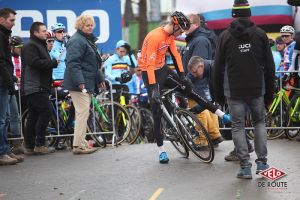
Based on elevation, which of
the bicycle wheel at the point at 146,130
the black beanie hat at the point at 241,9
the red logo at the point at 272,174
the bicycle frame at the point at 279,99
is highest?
the black beanie hat at the point at 241,9

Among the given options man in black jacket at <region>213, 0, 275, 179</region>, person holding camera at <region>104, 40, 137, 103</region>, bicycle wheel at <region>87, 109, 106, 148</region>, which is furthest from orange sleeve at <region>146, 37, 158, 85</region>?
person holding camera at <region>104, 40, 137, 103</region>

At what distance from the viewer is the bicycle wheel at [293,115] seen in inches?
440

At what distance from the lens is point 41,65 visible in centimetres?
1045

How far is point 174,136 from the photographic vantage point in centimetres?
950

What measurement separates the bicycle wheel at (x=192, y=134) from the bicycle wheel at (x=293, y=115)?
2647 mm

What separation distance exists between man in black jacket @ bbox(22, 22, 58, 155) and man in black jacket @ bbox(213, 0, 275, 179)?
349 cm

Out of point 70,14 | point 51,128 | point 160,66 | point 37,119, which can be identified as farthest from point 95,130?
point 70,14

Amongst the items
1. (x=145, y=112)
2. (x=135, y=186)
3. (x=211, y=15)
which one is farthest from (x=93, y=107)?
(x=211, y=15)

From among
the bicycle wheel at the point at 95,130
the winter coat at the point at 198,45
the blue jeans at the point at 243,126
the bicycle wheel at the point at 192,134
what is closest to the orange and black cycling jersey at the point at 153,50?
the bicycle wheel at the point at 192,134

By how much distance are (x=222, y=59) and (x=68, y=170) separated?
9.15 feet

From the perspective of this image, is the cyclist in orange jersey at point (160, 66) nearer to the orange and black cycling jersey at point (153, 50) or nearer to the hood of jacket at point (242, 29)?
the orange and black cycling jersey at point (153, 50)

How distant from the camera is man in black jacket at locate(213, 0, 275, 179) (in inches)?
306

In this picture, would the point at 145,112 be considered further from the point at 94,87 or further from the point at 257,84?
the point at 257,84

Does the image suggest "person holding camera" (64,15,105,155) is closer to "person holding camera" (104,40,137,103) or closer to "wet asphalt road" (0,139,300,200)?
"wet asphalt road" (0,139,300,200)
